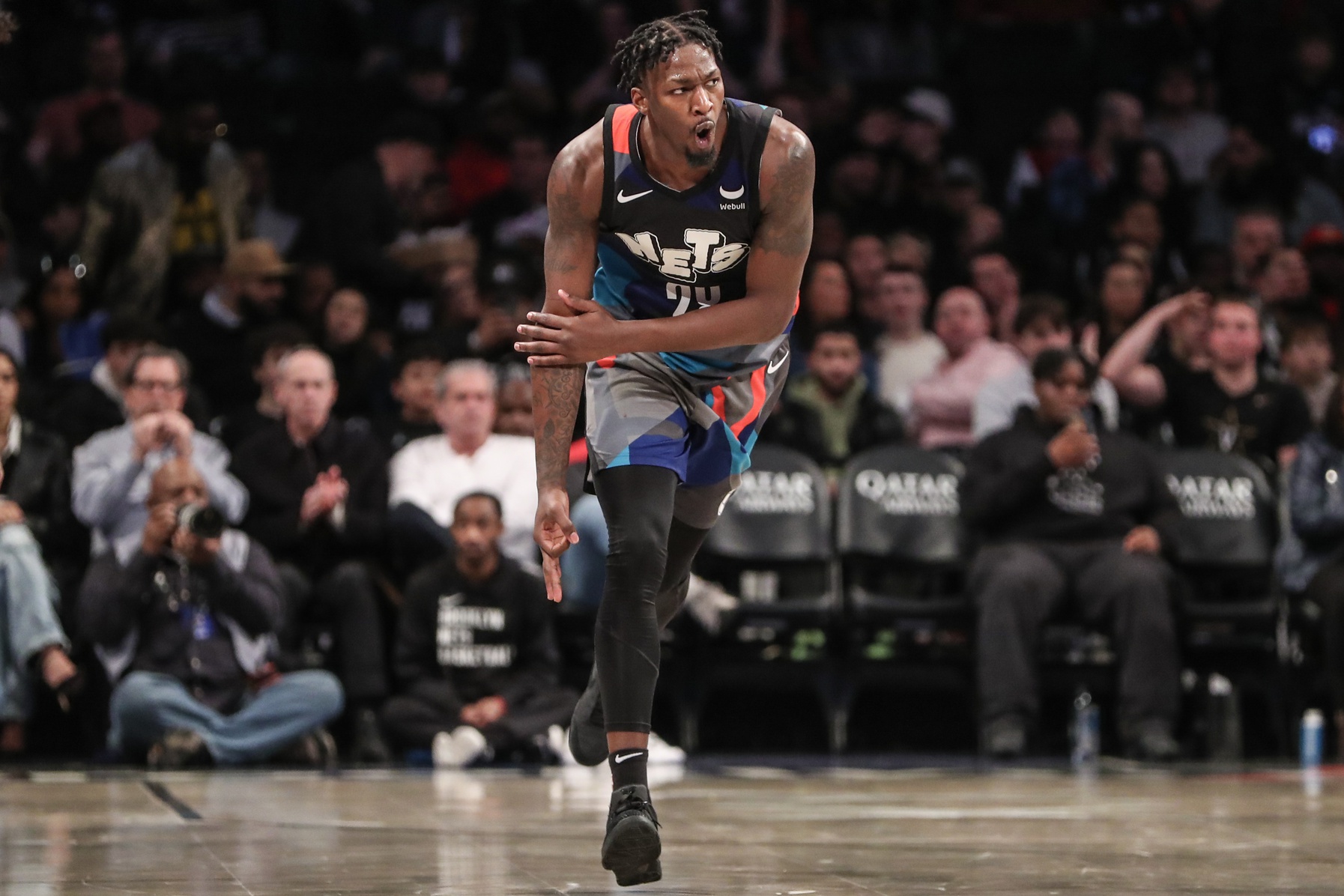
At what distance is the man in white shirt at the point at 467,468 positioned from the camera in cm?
851

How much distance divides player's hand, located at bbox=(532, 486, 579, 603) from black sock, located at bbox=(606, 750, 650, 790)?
15.3 inches

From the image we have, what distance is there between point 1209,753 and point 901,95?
610 centimetres

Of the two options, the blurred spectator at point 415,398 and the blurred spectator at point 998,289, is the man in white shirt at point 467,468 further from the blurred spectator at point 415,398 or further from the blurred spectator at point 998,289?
the blurred spectator at point 998,289

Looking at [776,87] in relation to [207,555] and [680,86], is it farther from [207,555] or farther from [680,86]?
[680,86]

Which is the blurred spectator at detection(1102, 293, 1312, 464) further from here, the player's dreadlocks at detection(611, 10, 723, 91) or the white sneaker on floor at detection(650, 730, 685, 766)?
the player's dreadlocks at detection(611, 10, 723, 91)

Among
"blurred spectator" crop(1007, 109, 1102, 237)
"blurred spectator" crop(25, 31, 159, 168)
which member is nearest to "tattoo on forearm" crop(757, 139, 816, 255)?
"blurred spectator" crop(25, 31, 159, 168)

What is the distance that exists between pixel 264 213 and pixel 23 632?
156 inches

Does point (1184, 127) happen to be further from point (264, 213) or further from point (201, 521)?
point (201, 521)

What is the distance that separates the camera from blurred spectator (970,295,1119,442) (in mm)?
8930

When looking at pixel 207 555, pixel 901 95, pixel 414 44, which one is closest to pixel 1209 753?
pixel 207 555

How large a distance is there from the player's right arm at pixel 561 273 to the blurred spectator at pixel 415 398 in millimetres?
4724

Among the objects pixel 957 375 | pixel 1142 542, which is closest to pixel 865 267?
pixel 957 375

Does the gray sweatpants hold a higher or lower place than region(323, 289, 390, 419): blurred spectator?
lower

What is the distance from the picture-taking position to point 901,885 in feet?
13.6
